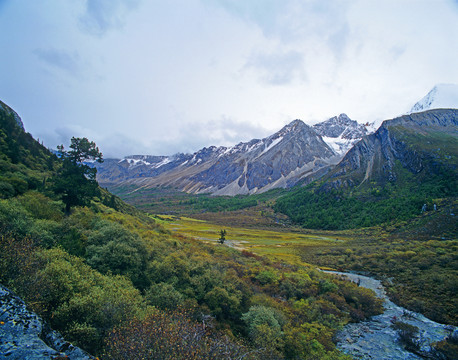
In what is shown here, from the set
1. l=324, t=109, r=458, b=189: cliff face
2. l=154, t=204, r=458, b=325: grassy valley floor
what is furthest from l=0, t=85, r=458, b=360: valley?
l=324, t=109, r=458, b=189: cliff face

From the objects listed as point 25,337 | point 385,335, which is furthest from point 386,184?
point 25,337

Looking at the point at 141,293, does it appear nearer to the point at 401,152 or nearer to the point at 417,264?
the point at 417,264

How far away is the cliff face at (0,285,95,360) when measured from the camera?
233 inches

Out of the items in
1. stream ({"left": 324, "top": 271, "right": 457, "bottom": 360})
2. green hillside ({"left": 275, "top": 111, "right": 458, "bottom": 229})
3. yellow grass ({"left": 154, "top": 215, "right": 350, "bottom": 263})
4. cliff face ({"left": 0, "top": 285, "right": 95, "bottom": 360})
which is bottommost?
stream ({"left": 324, "top": 271, "right": 457, "bottom": 360})

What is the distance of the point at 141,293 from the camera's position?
18391mm

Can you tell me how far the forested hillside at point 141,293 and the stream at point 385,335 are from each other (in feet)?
4.51

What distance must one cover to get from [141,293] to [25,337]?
1313cm

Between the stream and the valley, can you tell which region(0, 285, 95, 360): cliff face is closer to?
the valley

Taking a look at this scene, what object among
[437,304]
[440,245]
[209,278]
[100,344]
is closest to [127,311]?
[100,344]

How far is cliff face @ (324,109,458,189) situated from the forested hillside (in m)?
130

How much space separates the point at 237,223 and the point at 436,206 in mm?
91007

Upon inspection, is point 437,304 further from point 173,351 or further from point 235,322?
point 173,351

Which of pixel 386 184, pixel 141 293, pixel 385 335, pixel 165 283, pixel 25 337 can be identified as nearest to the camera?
pixel 25 337

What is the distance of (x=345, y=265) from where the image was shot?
50.0 m
